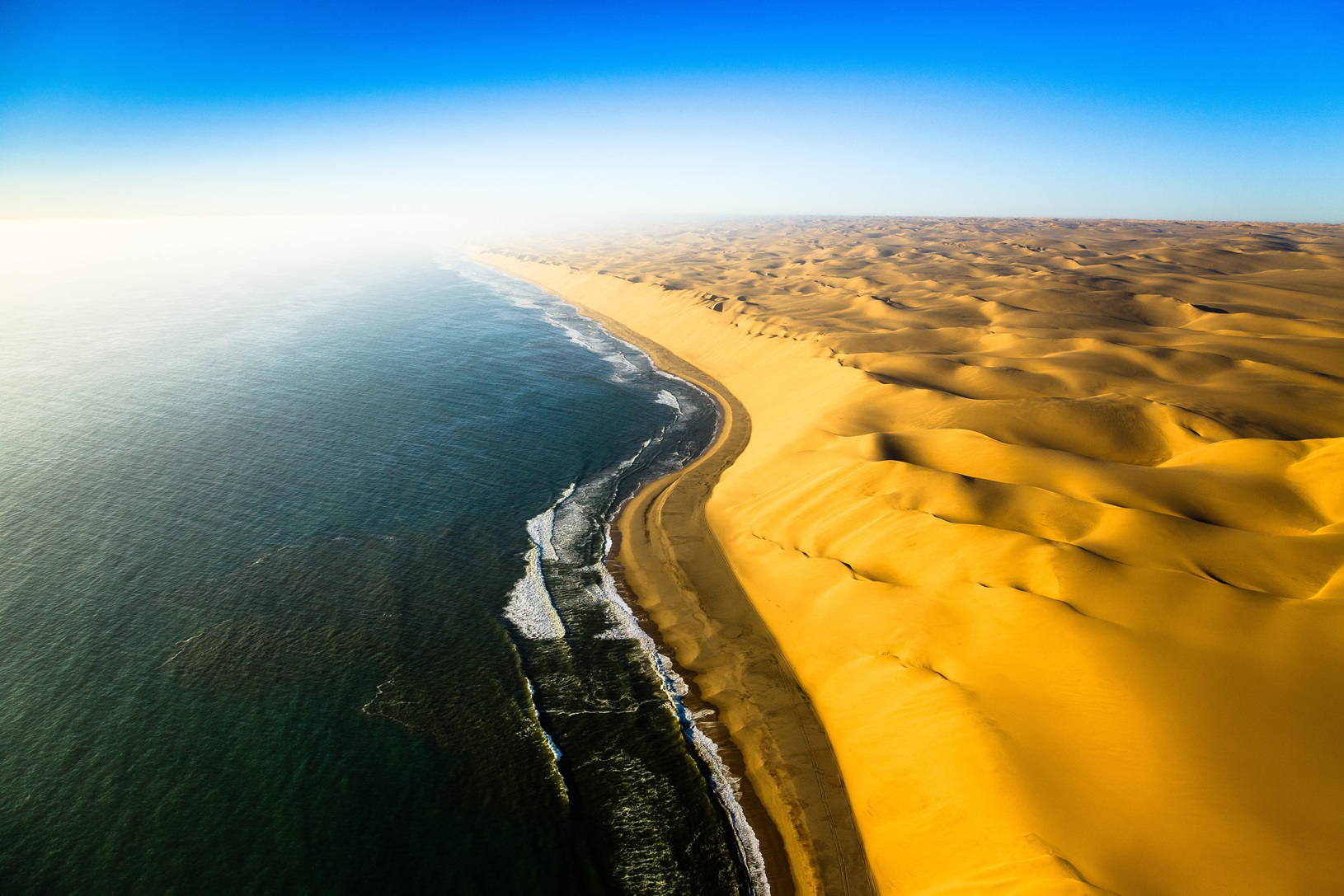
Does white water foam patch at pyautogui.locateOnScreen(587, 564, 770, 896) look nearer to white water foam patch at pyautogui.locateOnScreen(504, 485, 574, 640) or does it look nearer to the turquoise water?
the turquoise water

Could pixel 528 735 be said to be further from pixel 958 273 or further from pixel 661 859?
pixel 958 273

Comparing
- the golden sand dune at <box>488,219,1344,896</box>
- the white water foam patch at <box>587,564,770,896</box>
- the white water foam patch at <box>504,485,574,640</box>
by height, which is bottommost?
the white water foam patch at <box>587,564,770,896</box>

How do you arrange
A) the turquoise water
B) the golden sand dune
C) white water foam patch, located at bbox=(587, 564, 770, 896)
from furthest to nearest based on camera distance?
1. white water foam patch, located at bbox=(587, 564, 770, 896)
2. the turquoise water
3. the golden sand dune

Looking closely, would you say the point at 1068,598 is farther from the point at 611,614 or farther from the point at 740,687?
the point at 611,614

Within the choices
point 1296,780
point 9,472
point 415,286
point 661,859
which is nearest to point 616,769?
point 661,859

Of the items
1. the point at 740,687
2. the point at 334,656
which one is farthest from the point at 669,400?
the point at 334,656

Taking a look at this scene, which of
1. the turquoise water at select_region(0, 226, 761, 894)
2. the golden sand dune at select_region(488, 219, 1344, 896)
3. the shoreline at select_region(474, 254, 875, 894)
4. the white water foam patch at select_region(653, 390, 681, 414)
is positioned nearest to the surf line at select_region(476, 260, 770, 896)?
the white water foam patch at select_region(653, 390, 681, 414)

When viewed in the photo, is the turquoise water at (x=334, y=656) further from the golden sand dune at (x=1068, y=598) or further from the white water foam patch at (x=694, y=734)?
the golden sand dune at (x=1068, y=598)

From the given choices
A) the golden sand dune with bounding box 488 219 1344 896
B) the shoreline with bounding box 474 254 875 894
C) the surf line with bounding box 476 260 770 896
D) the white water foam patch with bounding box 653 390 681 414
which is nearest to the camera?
the golden sand dune with bounding box 488 219 1344 896
